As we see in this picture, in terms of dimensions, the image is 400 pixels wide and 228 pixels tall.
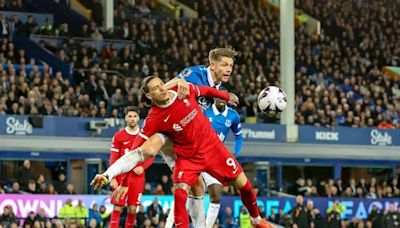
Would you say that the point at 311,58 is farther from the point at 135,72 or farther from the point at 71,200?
the point at 71,200

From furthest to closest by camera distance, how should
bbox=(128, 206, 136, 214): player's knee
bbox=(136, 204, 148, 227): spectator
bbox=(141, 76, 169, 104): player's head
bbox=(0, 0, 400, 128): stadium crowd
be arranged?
bbox=(0, 0, 400, 128): stadium crowd, bbox=(136, 204, 148, 227): spectator, bbox=(128, 206, 136, 214): player's knee, bbox=(141, 76, 169, 104): player's head

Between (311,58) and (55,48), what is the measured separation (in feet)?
38.5

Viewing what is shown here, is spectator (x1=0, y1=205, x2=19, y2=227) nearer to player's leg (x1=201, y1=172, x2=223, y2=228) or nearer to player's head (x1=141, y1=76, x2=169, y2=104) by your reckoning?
player's leg (x1=201, y1=172, x2=223, y2=228)

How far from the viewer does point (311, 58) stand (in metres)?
46.2

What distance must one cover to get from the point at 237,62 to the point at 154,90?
28221 mm

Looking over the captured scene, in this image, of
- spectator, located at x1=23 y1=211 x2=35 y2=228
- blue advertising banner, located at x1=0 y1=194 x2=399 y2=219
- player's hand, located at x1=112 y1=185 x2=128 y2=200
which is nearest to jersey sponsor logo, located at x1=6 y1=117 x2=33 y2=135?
blue advertising banner, located at x1=0 y1=194 x2=399 y2=219

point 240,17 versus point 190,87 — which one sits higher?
point 240,17

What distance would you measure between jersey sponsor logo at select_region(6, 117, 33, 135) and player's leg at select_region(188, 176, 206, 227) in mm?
18313

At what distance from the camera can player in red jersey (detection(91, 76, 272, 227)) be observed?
49.4ft

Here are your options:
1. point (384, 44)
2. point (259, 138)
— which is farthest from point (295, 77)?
point (384, 44)

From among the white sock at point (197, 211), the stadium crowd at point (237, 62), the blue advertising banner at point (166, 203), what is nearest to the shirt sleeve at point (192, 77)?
the white sock at point (197, 211)

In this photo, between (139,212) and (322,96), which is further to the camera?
(322,96)

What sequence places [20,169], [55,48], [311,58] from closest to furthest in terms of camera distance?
[20,169]
[55,48]
[311,58]

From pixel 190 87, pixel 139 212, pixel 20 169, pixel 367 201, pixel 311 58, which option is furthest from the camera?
pixel 311 58
